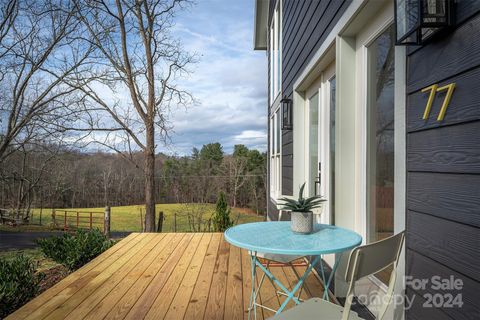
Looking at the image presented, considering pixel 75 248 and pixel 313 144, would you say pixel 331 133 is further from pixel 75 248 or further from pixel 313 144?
pixel 75 248

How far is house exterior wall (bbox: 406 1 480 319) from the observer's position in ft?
3.14

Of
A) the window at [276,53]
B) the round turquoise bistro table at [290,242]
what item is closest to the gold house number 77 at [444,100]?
the round turquoise bistro table at [290,242]

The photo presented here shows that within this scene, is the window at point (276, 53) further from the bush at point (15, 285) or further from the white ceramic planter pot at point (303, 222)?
the bush at point (15, 285)

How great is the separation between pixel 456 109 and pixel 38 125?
27.9 ft

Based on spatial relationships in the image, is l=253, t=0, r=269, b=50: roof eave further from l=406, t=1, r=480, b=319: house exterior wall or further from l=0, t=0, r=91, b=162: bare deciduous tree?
l=406, t=1, r=480, b=319: house exterior wall

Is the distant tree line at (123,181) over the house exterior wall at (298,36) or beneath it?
beneath

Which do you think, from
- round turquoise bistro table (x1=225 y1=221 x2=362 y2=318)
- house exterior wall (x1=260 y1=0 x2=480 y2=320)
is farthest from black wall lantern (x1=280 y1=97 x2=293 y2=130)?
house exterior wall (x1=260 y1=0 x2=480 y2=320)

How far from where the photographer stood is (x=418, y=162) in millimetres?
1253

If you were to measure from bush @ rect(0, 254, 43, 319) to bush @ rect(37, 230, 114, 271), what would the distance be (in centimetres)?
84

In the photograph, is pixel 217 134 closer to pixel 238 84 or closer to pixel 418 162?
pixel 238 84

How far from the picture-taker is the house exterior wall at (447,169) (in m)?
0.96

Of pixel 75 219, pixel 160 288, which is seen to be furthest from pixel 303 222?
pixel 75 219

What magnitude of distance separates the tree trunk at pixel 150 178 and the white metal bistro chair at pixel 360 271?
695cm

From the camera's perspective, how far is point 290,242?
1.70 metres
